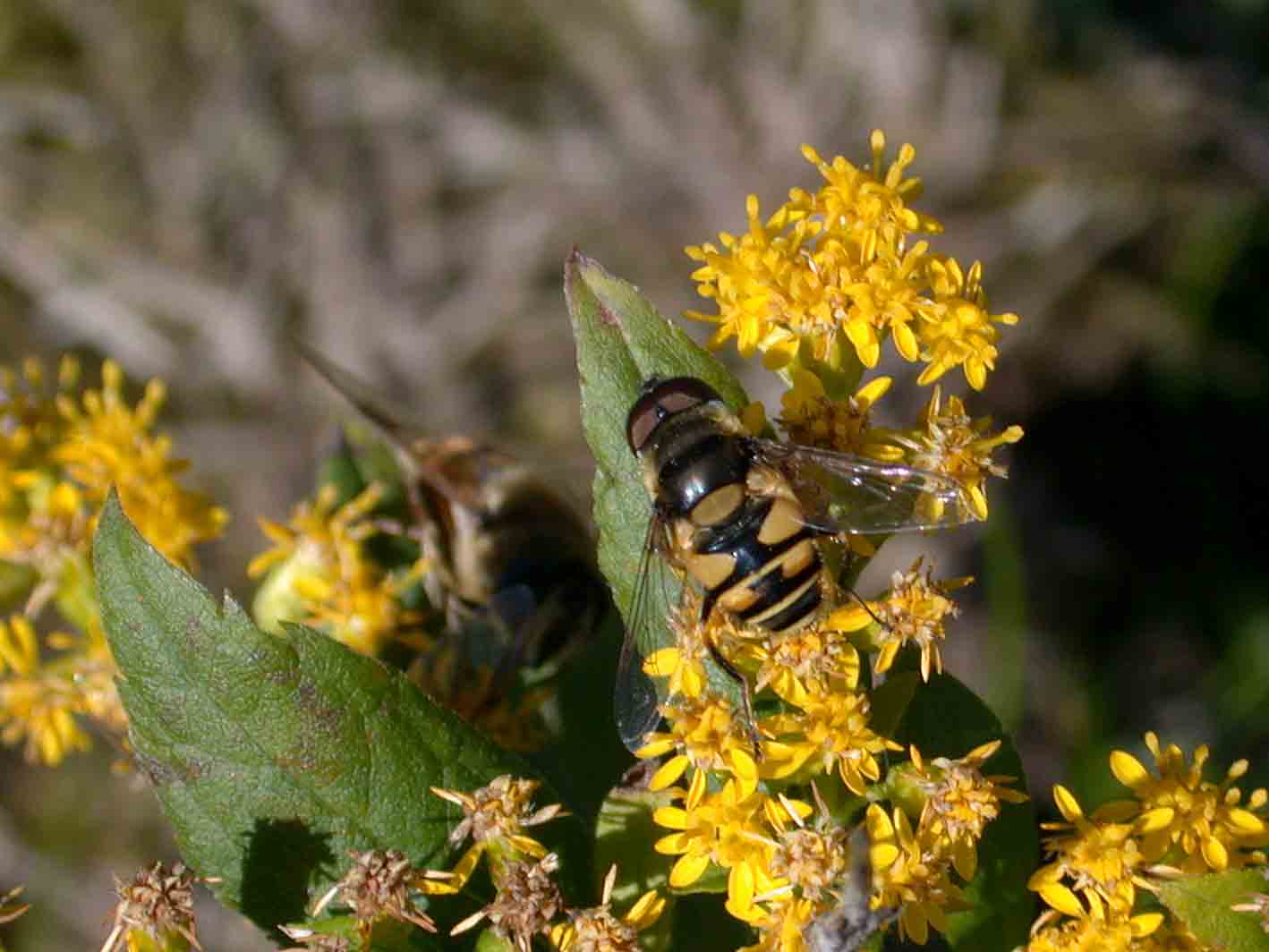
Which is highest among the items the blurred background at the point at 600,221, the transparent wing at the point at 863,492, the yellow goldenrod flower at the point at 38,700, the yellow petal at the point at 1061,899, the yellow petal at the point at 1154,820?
the blurred background at the point at 600,221

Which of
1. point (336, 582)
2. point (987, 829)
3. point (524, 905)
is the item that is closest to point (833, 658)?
point (987, 829)

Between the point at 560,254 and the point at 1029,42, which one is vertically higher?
the point at 1029,42

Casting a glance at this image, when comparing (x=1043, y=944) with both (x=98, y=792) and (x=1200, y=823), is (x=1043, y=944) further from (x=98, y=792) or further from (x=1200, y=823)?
(x=98, y=792)

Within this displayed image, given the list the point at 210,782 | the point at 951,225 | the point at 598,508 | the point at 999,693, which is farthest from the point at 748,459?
the point at 951,225

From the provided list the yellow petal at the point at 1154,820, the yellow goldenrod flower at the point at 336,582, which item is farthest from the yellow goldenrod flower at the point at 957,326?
the yellow goldenrod flower at the point at 336,582

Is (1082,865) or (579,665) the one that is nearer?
(1082,865)

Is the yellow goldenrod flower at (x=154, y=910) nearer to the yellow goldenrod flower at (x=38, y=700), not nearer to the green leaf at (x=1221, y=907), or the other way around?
the yellow goldenrod flower at (x=38, y=700)
